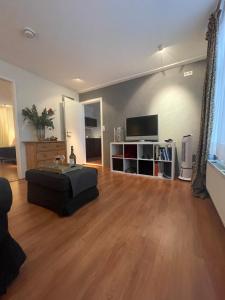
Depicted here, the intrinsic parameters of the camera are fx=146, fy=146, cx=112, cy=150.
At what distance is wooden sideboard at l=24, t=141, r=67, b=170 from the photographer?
3.07 metres

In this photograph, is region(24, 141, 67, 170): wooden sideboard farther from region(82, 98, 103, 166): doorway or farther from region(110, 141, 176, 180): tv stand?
region(82, 98, 103, 166): doorway

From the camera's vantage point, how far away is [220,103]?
1.90 metres

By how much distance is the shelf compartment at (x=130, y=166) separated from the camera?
352 centimetres

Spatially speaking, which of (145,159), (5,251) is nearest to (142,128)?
(145,159)

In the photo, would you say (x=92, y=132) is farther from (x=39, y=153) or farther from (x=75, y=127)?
(x=39, y=153)

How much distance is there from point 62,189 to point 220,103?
2.22 m

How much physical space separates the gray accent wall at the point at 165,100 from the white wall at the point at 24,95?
5.10 ft

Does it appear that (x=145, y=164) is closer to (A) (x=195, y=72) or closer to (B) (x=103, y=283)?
(A) (x=195, y=72)

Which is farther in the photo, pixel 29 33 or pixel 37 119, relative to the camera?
pixel 37 119

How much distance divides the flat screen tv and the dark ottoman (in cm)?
181

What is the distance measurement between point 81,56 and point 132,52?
94 cm

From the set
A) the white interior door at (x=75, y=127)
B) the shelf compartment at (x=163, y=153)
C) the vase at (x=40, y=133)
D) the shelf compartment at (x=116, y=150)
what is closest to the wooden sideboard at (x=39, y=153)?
Answer: the vase at (x=40, y=133)

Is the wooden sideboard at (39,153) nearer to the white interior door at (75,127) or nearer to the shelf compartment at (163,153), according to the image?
the white interior door at (75,127)

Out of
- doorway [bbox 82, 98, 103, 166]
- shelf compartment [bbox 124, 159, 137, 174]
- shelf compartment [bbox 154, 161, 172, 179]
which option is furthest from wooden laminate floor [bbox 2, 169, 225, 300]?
doorway [bbox 82, 98, 103, 166]
